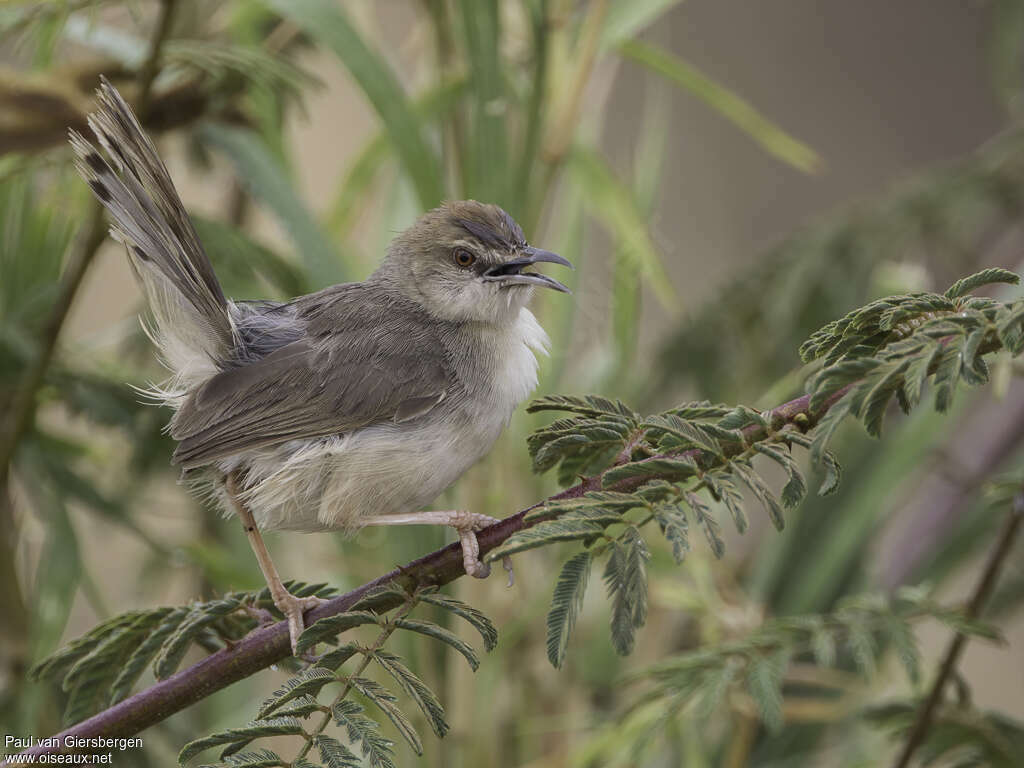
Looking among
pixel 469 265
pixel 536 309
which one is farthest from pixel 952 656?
pixel 536 309

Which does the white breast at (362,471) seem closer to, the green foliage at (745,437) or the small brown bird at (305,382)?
the small brown bird at (305,382)

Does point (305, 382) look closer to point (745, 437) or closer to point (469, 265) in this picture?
point (469, 265)

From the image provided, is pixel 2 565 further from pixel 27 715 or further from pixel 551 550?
pixel 551 550

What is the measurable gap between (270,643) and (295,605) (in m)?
0.23

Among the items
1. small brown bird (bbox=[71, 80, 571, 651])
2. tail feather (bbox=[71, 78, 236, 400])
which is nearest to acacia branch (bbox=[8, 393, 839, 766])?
small brown bird (bbox=[71, 80, 571, 651])

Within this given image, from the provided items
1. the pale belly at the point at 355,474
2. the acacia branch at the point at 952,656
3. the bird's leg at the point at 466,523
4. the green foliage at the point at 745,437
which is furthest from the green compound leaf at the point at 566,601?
the acacia branch at the point at 952,656

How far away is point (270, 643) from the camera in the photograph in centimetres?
139

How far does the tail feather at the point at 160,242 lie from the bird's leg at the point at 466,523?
0.45 meters

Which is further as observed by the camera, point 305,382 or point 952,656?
point 305,382

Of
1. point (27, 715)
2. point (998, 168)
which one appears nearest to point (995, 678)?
point (998, 168)

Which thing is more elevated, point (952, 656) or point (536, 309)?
point (536, 309)

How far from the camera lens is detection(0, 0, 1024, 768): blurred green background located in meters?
2.42

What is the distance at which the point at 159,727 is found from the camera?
263cm

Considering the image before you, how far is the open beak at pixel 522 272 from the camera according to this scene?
204 cm
